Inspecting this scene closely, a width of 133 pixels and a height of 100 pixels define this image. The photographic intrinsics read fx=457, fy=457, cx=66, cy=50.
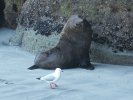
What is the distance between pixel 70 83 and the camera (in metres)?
7.18

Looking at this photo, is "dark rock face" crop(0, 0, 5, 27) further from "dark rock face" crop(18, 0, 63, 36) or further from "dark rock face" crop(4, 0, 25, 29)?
"dark rock face" crop(18, 0, 63, 36)

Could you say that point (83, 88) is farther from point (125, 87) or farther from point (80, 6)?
point (80, 6)

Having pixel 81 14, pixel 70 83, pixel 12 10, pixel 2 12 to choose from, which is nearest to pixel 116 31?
pixel 81 14

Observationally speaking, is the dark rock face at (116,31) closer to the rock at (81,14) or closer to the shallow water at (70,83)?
the rock at (81,14)

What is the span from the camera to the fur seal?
8.54 metres

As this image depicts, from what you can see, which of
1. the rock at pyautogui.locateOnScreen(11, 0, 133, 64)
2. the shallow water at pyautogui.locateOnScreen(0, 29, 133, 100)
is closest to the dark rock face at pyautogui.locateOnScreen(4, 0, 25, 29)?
the rock at pyautogui.locateOnScreen(11, 0, 133, 64)

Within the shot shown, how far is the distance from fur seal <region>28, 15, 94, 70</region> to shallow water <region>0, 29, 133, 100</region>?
24 cm

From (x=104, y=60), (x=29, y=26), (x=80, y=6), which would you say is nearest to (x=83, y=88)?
(x=104, y=60)

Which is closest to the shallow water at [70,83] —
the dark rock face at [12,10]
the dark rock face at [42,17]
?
the dark rock face at [42,17]

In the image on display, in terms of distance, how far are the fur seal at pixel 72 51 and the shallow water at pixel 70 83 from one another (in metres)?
0.24

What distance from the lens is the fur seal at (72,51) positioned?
28.0ft

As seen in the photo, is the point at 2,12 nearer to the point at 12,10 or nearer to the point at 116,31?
the point at 12,10

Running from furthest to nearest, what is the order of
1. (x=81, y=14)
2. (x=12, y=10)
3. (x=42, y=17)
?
(x=12, y=10) < (x=42, y=17) < (x=81, y=14)

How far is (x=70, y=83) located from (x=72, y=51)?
1559 millimetres
